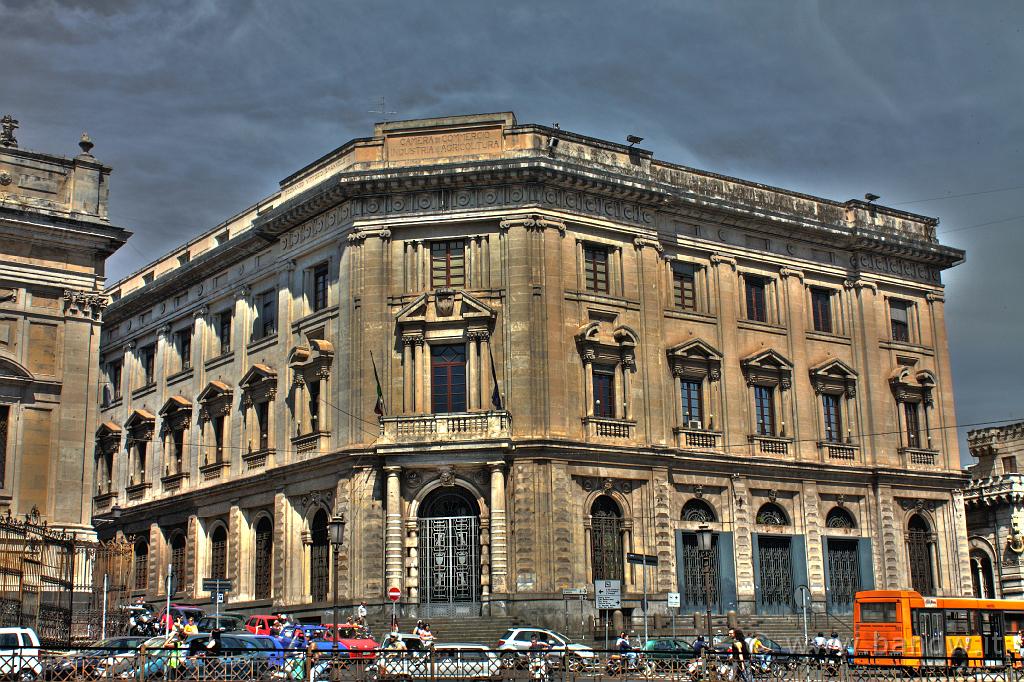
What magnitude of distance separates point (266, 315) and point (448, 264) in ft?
32.7

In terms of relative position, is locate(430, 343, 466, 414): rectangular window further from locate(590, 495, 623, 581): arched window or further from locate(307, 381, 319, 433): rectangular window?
locate(590, 495, 623, 581): arched window

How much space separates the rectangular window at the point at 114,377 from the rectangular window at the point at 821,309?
3233 cm

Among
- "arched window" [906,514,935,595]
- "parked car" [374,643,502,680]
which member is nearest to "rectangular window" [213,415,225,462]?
"parked car" [374,643,502,680]

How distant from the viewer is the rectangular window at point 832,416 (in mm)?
51156

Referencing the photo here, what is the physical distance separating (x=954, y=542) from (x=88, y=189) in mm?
35934

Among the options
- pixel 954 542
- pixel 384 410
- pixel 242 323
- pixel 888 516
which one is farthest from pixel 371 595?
pixel 954 542

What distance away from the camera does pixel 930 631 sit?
36.8 metres

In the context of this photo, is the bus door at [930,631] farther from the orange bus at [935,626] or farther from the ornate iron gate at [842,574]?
the ornate iron gate at [842,574]

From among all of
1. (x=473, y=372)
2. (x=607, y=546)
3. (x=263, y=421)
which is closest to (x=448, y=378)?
(x=473, y=372)

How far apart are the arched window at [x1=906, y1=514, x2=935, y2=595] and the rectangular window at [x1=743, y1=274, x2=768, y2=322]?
10300 millimetres

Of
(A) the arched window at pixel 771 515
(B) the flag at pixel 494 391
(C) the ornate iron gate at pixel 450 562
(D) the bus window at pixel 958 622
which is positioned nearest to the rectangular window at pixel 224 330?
(B) the flag at pixel 494 391

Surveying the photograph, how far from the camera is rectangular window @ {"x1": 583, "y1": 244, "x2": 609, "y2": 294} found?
151 ft

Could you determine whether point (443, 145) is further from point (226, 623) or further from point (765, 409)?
point (226, 623)

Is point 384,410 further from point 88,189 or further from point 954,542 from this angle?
point 954,542
